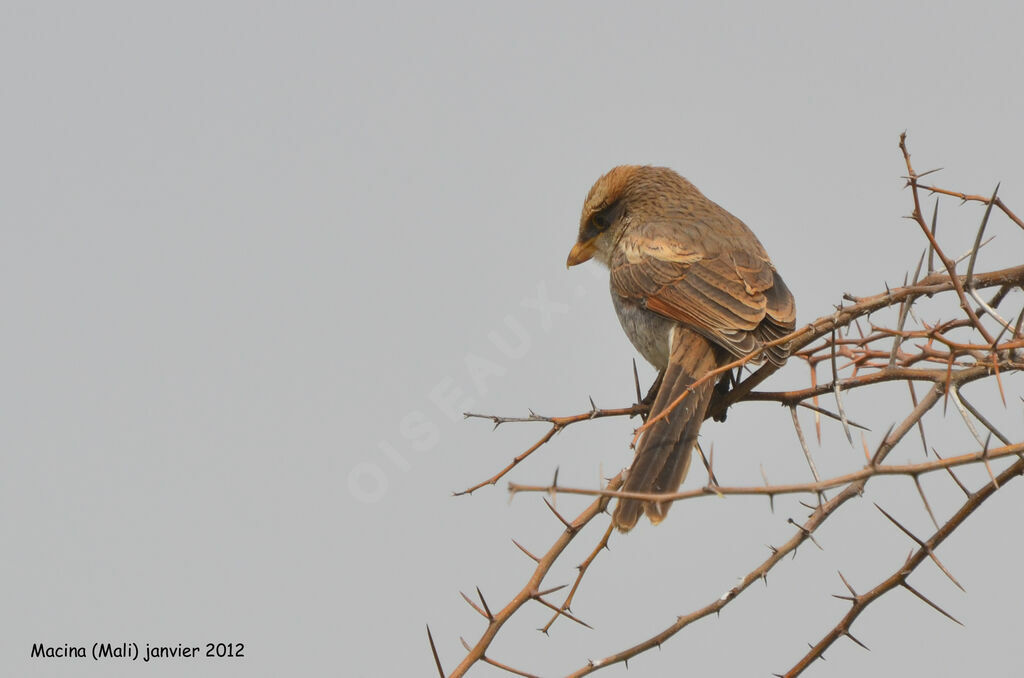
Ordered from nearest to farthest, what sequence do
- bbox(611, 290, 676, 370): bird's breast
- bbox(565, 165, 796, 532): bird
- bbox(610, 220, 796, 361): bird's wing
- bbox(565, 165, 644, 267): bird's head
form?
bbox(565, 165, 796, 532): bird
bbox(610, 220, 796, 361): bird's wing
bbox(611, 290, 676, 370): bird's breast
bbox(565, 165, 644, 267): bird's head

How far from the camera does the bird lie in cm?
443

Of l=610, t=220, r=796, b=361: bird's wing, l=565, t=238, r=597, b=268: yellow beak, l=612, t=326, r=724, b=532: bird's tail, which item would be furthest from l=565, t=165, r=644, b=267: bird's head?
l=612, t=326, r=724, b=532: bird's tail

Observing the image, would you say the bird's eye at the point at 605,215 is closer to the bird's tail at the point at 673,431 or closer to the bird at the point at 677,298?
the bird at the point at 677,298

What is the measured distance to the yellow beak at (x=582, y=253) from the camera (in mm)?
6688

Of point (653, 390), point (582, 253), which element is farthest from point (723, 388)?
point (582, 253)

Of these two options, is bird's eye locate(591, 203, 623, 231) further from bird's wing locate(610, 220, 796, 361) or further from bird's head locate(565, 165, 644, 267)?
bird's wing locate(610, 220, 796, 361)

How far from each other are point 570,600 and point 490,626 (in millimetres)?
290

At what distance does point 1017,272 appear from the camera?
3.19 meters

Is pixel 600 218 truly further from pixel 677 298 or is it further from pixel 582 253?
pixel 677 298

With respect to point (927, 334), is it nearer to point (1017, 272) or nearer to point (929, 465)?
point (1017, 272)

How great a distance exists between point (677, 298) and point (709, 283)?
0.18 metres

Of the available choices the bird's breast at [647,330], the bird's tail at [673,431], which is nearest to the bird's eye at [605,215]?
the bird's breast at [647,330]

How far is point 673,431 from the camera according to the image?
14.8 ft

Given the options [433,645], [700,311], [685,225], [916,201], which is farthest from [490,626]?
[685,225]
